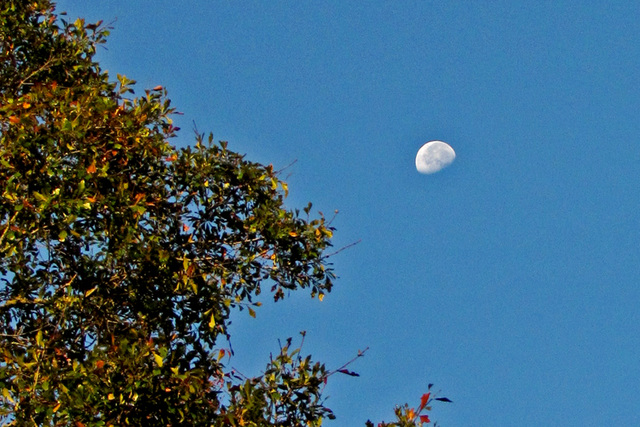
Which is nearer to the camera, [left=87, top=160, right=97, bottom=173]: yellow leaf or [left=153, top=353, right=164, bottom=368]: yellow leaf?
[left=153, top=353, right=164, bottom=368]: yellow leaf

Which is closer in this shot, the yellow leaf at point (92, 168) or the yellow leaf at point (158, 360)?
the yellow leaf at point (158, 360)

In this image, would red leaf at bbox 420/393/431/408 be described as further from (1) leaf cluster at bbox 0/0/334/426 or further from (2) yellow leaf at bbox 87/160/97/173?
(2) yellow leaf at bbox 87/160/97/173

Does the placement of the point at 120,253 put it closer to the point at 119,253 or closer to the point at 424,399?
the point at 119,253

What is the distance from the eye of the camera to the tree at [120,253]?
8.58 metres

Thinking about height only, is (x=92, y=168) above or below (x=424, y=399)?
above

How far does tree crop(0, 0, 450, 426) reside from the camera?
8578 millimetres

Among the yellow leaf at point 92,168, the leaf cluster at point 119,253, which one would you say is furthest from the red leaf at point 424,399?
the yellow leaf at point 92,168

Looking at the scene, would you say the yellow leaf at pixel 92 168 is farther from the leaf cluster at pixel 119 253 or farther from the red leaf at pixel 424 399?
the red leaf at pixel 424 399

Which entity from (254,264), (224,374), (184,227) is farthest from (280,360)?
(184,227)

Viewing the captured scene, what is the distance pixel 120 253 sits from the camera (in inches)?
388

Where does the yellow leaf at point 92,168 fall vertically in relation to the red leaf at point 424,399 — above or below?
above

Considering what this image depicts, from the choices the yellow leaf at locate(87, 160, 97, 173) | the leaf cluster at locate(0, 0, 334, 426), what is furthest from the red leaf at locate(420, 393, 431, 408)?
the yellow leaf at locate(87, 160, 97, 173)

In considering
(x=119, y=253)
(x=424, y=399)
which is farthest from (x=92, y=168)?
(x=424, y=399)

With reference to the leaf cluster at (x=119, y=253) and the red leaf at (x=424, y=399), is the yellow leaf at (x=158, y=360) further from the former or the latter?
the red leaf at (x=424, y=399)
